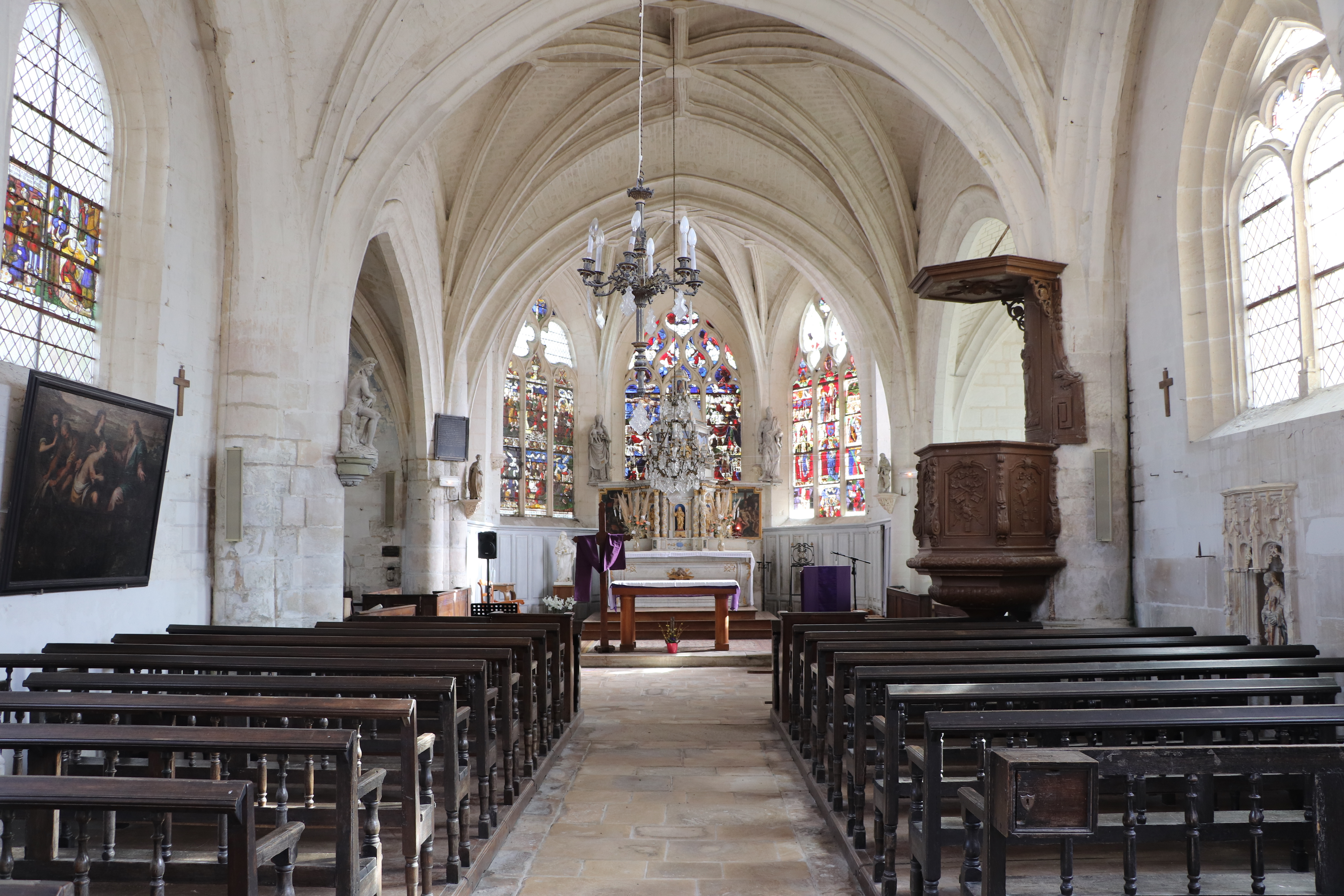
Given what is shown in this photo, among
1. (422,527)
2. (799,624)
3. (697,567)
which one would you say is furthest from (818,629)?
(697,567)

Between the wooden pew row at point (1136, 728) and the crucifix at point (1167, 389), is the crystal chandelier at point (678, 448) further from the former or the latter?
the wooden pew row at point (1136, 728)

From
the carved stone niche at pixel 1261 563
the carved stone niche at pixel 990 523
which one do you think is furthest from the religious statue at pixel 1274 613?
the carved stone niche at pixel 990 523

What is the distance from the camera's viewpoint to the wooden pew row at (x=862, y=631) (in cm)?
677

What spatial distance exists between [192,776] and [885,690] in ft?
10.7

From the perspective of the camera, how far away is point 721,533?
2131 centimetres

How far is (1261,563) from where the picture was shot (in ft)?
22.1

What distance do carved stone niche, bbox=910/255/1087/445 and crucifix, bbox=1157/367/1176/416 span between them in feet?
2.61

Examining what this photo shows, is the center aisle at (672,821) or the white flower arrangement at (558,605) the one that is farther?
the white flower arrangement at (558,605)

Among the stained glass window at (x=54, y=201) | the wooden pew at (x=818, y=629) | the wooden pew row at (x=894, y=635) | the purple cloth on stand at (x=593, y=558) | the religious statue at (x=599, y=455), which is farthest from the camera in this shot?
the religious statue at (x=599, y=455)

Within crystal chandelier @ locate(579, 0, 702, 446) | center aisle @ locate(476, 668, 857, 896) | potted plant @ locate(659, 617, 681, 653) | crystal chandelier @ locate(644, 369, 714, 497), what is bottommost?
center aisle @ locate(476, 668, 857, 896)

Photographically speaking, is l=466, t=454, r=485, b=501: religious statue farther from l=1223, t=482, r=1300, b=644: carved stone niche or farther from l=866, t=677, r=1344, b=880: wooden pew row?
l=866, t=677, r=1344, b=880: wooden pew row

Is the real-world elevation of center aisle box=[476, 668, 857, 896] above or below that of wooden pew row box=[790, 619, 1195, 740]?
below

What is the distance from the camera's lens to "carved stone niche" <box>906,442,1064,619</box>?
28.0ft

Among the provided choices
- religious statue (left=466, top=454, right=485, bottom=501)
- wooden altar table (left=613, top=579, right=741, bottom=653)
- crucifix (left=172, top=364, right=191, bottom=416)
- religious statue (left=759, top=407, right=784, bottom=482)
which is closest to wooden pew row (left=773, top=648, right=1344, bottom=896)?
crucifix (left=172, top=364, right=191, bottom=416)
